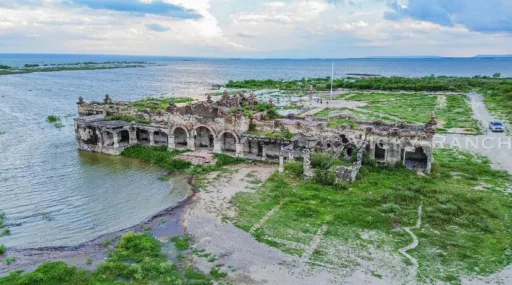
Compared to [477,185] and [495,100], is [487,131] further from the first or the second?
[495,100]

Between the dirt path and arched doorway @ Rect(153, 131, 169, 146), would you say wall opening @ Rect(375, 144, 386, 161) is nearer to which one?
the dirt path

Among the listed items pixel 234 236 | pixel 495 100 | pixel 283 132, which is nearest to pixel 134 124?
pixel 283 132

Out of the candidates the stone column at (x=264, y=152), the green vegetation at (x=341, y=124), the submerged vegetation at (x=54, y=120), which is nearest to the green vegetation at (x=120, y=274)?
the stone column at (x=264, y=152)

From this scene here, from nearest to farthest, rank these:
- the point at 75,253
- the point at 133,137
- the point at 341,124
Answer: the point at 75,253
the point at 341,124
the point at 133,137

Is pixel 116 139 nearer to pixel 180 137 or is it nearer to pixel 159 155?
pixel 159 155

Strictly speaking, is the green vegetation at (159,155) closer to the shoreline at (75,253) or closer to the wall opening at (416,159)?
the shoreline at (75,253)

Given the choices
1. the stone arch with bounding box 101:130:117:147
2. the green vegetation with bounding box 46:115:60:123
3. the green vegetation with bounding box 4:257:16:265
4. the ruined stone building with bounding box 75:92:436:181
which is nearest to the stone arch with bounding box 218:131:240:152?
the ruined stone building with bounding box 75:92:436:181

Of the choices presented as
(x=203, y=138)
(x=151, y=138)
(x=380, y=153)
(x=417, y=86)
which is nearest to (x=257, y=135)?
(x=203, y=138)

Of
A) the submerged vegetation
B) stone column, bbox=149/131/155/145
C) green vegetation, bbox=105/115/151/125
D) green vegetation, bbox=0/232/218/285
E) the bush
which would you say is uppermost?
green vegetation, bbox=105/115/151/125
